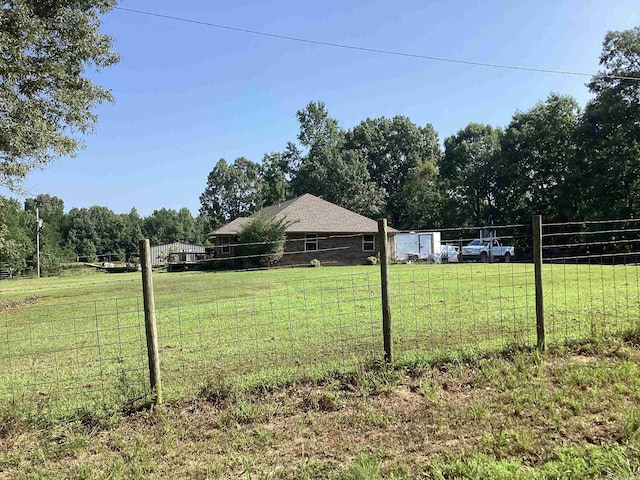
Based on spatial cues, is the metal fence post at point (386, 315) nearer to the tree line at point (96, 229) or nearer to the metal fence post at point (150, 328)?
the metal fence post at point (150, 328)

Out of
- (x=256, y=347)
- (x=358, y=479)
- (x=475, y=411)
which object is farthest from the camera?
(x=256, y=347)

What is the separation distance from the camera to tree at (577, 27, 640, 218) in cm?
2975

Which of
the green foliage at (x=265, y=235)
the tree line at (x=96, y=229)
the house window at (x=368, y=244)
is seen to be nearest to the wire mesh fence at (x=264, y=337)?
the green foliage at (x=265, y=235)

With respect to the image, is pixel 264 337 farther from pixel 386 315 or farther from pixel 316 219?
pixel 316 219

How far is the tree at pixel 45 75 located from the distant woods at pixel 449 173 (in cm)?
544

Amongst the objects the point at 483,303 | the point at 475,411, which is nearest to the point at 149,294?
the point at 475,411

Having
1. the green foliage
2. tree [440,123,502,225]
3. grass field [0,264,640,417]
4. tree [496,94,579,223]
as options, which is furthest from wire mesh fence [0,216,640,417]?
tree [440,123,502,225]

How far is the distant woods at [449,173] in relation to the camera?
3025 cm

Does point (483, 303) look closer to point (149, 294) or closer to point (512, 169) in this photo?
point (149, 294)

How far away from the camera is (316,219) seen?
3152cm

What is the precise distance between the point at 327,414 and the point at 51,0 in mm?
13856

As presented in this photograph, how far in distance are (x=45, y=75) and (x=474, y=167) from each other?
127 ft

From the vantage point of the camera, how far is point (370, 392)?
161 inches

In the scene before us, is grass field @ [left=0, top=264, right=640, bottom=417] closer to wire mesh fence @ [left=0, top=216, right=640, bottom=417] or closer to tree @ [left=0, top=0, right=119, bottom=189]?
wire mesh fence @ [left=0, top=216, right=640, bottom=417]
